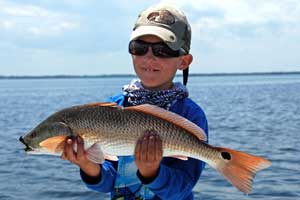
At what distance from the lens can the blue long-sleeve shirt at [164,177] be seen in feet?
12.1

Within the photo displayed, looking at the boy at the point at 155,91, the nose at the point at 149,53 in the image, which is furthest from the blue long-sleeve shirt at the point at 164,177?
the nose at the point at 149,53

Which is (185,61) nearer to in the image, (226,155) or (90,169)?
(226,155)

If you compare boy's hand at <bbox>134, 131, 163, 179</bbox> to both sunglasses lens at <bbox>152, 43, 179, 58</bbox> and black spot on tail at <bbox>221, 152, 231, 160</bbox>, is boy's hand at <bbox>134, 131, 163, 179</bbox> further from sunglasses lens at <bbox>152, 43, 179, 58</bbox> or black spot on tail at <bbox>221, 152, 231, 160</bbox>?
sunglasses lens at <bbox>152, 43, 179, 58</bbox>

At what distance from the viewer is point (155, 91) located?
3.97m

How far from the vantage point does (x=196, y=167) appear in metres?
3.86

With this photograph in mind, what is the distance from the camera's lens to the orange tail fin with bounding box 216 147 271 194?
3.54m

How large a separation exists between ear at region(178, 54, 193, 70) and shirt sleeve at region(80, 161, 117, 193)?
2.85 ft

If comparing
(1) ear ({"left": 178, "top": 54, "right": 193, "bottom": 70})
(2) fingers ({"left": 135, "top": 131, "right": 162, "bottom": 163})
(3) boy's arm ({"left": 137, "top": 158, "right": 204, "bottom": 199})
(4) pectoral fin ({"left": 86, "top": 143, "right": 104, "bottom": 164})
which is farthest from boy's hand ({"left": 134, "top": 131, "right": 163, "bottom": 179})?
→ (1) ear ({"left": 178, "top": 54, "right": 193, "bottom": 70})

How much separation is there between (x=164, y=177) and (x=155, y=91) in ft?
2.15

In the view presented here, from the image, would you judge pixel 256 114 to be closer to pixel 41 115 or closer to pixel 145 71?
pixel 41 115

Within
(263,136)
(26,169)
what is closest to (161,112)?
(26,169)

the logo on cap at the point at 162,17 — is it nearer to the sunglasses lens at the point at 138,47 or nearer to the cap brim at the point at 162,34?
the cap brim at the point at 162,34

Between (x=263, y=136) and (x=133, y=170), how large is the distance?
1742 centimetres

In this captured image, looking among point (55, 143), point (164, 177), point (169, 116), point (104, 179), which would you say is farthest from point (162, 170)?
point (55, 143)
